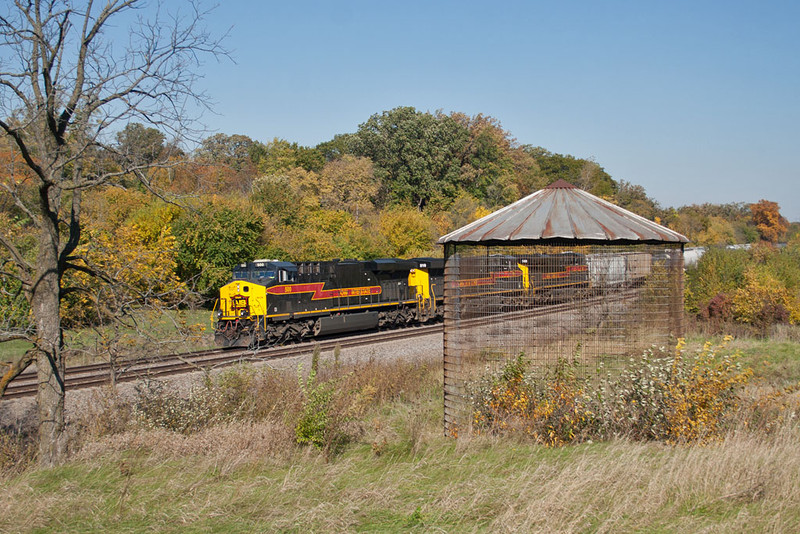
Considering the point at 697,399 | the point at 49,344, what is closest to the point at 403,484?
the point at 697,399

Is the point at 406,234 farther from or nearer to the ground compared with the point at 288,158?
nearer to the ground

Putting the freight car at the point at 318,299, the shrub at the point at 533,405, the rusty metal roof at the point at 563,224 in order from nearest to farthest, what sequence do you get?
1. the shrub at the point at 533,405
2. the rusty metal roof at the point at 563,224
3. the freight car at the point at 318,299

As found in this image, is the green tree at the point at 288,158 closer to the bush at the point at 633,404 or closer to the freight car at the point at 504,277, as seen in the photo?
the freight car at the point at 504,277

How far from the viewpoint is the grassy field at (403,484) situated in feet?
18.8

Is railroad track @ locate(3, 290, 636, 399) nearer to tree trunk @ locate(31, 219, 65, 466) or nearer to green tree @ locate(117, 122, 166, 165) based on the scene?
tree trunk @ locate(31, 219, 65, 466)

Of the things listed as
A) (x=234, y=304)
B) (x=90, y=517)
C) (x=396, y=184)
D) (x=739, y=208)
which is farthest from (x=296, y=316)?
(x=739, y=208)

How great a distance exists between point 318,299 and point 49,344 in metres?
15.9

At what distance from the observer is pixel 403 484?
6.91m

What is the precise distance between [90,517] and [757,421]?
9.26 metres

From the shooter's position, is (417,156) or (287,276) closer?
(287,276)

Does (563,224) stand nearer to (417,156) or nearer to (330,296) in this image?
(330,296)

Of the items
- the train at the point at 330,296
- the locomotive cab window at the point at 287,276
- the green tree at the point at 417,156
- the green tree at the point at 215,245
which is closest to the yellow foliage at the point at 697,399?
the train at the point at 330,296

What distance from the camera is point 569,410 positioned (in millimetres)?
9148

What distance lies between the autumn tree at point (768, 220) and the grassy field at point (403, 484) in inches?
4239
